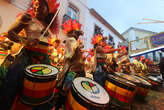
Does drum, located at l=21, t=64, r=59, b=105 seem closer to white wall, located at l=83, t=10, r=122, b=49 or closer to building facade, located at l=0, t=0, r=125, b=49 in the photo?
building facade, located at l=0, t=0, r=125, b=49

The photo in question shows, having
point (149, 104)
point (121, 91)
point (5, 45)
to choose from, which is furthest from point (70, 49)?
point (149, 104)

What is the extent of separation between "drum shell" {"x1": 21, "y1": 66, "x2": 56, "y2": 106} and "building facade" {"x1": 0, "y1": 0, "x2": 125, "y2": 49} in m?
3.50

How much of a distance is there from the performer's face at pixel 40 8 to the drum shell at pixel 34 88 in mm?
971

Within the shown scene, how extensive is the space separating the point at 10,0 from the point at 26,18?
526cm

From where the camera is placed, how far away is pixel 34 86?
3.01 ft

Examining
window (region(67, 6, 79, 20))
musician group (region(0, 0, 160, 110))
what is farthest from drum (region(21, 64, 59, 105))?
window (region(67, 6, 79, 20))

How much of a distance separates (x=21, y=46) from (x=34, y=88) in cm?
66

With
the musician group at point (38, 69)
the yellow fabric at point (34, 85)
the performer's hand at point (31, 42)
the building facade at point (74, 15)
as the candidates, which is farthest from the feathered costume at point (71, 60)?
the building facade at point (74, 15)

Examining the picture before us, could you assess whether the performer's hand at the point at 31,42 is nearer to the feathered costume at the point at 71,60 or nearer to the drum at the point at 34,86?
the drum at the point at 34,86

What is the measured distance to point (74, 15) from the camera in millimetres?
7992

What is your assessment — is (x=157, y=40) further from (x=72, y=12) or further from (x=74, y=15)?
(x=72, y=12)

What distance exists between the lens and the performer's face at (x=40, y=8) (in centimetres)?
120

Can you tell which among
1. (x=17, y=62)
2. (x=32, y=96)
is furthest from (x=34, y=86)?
(x=17, y=62)

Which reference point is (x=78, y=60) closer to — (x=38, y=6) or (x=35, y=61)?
(x=35, y=61)
